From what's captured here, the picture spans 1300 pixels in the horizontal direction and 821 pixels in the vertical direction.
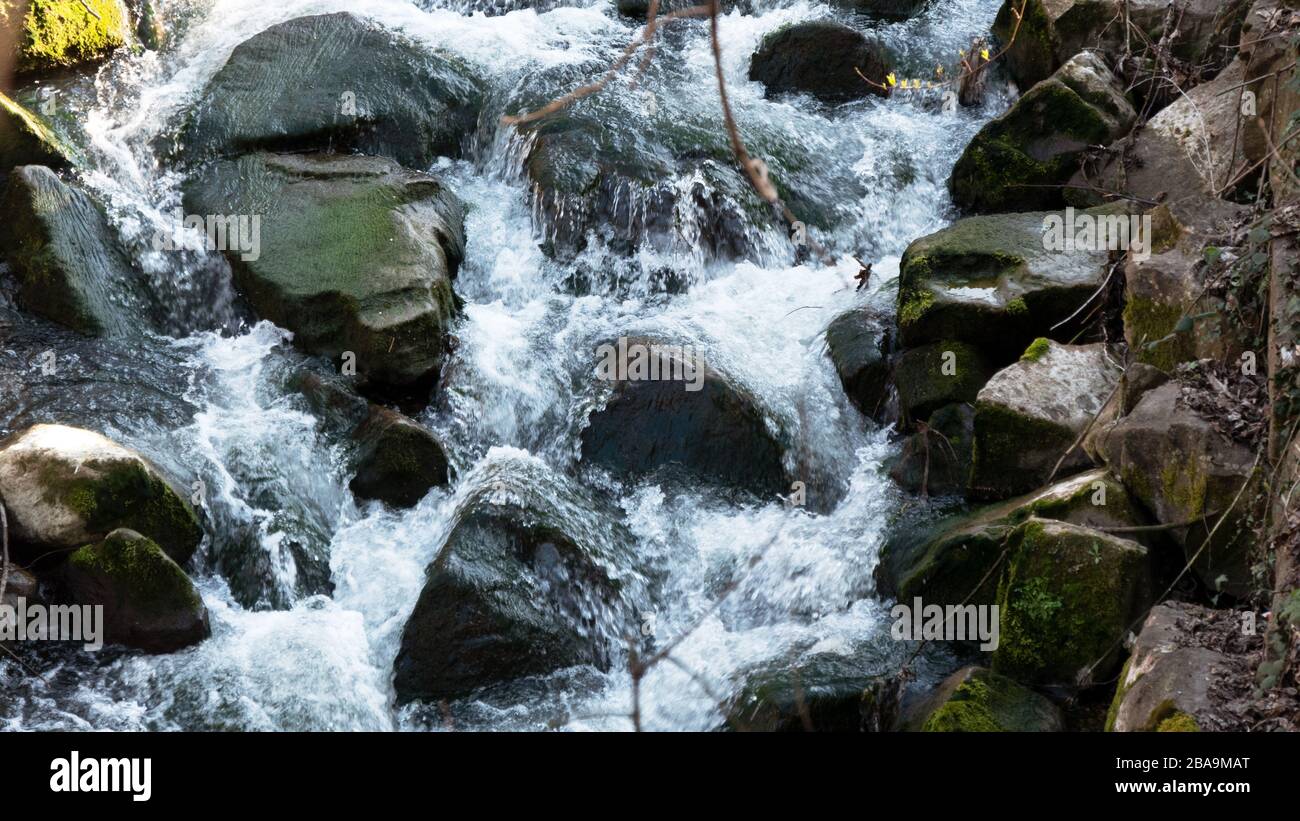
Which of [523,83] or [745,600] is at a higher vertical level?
[523,83]

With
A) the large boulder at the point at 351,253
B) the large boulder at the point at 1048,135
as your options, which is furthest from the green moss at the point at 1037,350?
the large boulder at the point at 351,253

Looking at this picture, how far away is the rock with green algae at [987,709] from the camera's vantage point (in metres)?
4.61

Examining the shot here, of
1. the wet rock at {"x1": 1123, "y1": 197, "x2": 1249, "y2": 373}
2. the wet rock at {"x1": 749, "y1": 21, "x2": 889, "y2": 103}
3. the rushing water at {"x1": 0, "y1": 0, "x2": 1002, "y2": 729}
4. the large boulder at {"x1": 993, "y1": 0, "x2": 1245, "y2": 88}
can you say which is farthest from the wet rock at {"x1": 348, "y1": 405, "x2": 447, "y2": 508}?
the large boulder at {"x1": 993, "y1": 0, "x2": 1245, "y2": 88}

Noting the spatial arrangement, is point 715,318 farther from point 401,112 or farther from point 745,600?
point 401,112

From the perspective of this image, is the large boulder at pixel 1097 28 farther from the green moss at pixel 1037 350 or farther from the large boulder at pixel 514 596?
the large boulder at pixel 514 596

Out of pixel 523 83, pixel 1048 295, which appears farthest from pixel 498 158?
pixel 1048 295

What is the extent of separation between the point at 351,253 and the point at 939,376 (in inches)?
146

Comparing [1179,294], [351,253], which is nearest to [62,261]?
[351,253]

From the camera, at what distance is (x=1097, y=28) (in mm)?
8625

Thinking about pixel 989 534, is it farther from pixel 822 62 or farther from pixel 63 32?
pixel 63 32

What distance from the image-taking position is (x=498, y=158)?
9031 mm

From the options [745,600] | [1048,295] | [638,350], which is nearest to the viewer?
[745,600]

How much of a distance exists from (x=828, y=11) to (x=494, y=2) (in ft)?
9.74
